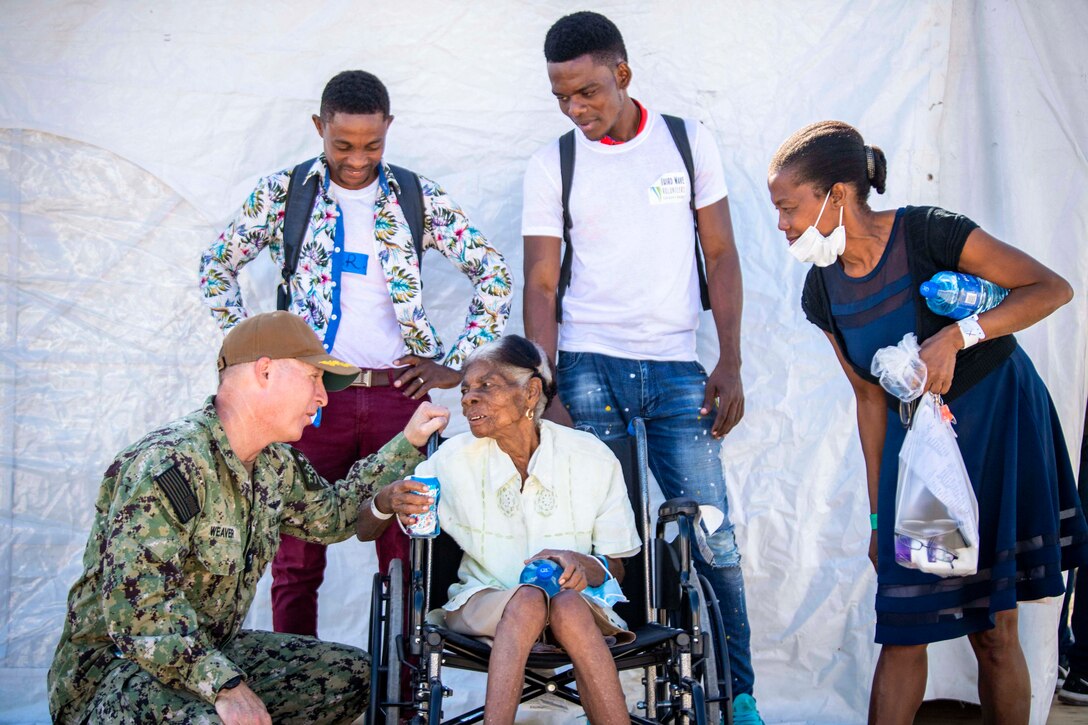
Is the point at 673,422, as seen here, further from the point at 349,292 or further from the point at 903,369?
the point at 349,292

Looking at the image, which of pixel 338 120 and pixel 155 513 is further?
pixel 338 120

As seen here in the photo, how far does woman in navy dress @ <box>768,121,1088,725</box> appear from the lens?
3127mm

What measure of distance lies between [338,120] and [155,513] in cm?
168

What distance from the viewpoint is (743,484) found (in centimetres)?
465

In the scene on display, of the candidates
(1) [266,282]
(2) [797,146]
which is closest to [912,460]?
(2) [797,146]

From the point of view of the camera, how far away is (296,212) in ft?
13.1

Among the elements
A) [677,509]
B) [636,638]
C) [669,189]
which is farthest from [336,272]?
[636,638]

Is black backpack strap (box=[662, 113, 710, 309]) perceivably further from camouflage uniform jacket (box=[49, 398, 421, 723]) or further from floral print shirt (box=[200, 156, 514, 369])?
camouflage uniform jacket (box=[49, 398, 421, 723])

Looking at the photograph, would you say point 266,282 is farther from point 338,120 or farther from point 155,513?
point 155,513

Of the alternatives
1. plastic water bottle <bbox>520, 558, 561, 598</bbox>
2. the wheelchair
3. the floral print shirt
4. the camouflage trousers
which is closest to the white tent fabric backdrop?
the floral print shirt

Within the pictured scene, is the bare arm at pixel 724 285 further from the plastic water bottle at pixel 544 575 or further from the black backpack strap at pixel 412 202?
the plastic water bottle at pixel 544 575

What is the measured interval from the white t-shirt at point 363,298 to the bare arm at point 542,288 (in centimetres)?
46

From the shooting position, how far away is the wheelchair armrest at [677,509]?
11.0 ft

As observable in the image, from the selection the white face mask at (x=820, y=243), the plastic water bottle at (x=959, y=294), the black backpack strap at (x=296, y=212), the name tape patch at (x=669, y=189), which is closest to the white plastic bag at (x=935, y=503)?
the plastic water bottle at (x=959, y=294)
